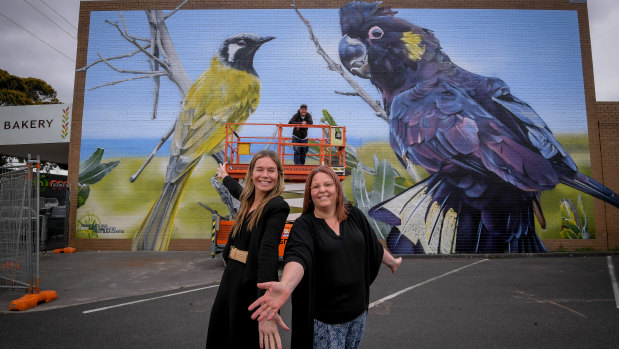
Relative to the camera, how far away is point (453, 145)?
486 inches

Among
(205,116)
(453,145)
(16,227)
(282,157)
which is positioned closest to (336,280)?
(282,157)

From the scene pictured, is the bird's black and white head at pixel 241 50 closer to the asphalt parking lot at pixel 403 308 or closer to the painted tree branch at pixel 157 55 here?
the painted tree branch at pixel 157 55

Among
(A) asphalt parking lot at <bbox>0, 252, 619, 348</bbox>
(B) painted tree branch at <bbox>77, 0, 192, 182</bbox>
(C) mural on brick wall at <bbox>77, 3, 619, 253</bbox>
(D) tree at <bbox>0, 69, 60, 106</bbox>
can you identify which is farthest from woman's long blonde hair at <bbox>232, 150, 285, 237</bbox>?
(D) tree at <bbox>0, 69, 60, 106</bbox>

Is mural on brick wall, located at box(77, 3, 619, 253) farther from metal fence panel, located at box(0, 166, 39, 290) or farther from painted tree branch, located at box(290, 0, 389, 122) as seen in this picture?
metal fence panel, located at box(0, 166, 39, 290)

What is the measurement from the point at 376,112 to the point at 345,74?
193 centimetres

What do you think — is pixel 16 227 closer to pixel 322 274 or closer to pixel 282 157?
pixel 282 157

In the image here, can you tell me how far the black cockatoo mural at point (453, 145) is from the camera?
11984 millimetres

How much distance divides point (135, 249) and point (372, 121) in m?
9.97

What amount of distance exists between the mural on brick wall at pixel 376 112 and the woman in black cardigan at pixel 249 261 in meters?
10.0

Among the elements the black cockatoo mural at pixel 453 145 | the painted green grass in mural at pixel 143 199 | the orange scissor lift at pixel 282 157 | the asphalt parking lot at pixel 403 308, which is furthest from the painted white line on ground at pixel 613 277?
the painted green grass in mural at pixel 143 199

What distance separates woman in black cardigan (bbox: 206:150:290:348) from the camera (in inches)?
81.4

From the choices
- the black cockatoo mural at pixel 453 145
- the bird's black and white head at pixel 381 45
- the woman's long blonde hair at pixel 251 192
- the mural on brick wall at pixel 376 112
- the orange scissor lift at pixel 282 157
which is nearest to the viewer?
the woman's long blonde hair at pixel 251 192

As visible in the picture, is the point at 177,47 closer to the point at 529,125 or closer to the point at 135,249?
the point at 135,249

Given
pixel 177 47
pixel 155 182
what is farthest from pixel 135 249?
pixel 177 47
